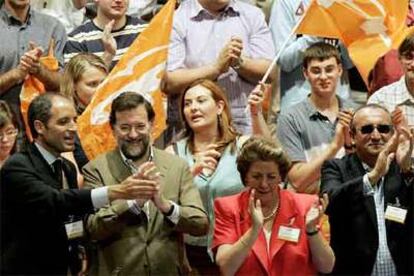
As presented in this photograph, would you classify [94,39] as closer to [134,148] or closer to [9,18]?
[9,18]

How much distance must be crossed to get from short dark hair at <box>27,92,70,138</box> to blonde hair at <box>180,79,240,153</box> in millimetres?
897

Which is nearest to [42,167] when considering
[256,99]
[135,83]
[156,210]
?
[156,210]

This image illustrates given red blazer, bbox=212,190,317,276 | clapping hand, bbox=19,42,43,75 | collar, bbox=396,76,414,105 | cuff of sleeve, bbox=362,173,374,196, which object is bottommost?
red blazer, bbox=212,190,317,276

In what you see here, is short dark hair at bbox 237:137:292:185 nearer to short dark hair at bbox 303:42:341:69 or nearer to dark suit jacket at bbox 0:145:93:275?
dark suit jacket at bbox 0:145:93:275

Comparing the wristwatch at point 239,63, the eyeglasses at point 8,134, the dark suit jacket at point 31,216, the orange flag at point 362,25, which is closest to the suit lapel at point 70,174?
the dark suit jacket at point 31,216

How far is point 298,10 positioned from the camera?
669 cm

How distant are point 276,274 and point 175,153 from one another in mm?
1041

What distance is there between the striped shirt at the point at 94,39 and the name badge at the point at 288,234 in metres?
1.81

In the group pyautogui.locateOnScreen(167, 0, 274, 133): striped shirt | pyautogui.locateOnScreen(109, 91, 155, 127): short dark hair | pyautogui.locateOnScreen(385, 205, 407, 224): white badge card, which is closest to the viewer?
pyautogui.locateOnScreen(385, 205, 407, 224): white badge card

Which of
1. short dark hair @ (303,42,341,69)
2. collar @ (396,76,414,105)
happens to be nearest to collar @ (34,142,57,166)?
short dark hair @ (303,42,341,69)

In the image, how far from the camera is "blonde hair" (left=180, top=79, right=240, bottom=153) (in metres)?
5.92

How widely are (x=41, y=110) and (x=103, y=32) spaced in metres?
1.29

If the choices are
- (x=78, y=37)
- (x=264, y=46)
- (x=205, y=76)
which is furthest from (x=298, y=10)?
(x=78, y=37)

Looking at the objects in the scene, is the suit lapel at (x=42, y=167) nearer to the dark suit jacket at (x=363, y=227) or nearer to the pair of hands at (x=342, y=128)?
the dark suit jacket at (x=363, y=227)
